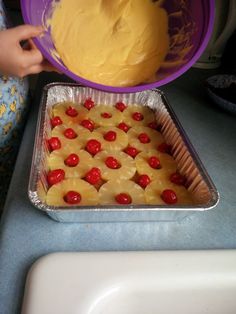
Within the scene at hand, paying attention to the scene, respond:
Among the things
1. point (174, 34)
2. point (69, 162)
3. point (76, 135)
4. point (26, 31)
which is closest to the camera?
point (26, 31)

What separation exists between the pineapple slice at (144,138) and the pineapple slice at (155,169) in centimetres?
3

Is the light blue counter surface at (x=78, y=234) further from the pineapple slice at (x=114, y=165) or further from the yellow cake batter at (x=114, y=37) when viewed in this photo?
the yellow cake batter at (x=114, y=37)

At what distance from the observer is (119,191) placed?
26.8 inches

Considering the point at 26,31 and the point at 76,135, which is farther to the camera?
the point at 76,135

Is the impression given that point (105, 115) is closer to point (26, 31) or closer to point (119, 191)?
point (119, 191)

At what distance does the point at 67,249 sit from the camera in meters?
0.56

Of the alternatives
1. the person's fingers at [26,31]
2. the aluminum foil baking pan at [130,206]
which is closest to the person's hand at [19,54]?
the person's fingers at [26,31]

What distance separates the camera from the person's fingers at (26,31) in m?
0.51

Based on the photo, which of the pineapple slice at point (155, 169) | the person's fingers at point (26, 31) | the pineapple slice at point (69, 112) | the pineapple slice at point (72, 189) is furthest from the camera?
the pineapple slice at point (69, 112)

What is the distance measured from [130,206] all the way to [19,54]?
1.10ft

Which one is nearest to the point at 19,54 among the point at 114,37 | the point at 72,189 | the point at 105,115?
the point at 114,37

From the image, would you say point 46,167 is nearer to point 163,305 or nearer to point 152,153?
point 152,153

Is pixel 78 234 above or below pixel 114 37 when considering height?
below

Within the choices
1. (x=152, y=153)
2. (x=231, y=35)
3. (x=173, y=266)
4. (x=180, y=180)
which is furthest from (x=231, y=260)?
(x=231, y=35)
